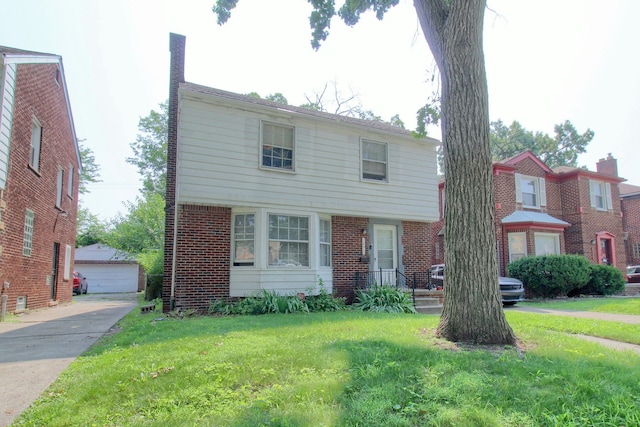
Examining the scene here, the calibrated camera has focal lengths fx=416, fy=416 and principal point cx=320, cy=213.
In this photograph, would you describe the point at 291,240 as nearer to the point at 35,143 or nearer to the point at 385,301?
the point at 385,301

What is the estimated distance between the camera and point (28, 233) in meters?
11.9

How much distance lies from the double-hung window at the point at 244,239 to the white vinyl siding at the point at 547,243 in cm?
1352

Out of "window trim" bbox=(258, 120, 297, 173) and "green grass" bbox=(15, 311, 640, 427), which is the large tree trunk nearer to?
"green grass" bbox=(15, 311, 640, 427)

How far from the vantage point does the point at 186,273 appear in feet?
33.8

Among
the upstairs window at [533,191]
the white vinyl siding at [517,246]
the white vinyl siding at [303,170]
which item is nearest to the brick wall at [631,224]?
the upstairs window at [533,191]

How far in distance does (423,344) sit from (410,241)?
868 centimetres

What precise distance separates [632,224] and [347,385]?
30.3 meters

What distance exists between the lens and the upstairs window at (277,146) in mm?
11516

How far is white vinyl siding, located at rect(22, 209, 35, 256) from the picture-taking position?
11578 mm

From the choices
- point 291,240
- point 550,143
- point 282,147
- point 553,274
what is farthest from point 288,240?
point 550,143

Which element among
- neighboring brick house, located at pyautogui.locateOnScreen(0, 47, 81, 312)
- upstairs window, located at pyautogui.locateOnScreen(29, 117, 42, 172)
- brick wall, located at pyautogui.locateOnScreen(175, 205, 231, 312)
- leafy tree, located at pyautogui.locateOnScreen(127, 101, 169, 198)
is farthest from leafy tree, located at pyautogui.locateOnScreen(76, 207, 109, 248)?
brick wall, located at pyautogui.locateOnScreen(175, 205, 231, 312)

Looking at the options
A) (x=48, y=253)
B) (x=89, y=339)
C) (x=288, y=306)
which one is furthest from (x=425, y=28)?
(x=48, y=253)

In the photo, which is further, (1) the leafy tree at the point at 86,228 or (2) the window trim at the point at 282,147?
(1) the leafy tree at the point at 86,228

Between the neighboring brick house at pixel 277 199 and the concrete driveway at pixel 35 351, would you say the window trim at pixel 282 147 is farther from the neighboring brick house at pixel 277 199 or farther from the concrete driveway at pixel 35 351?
the concrete driveway at pixel 35 351
